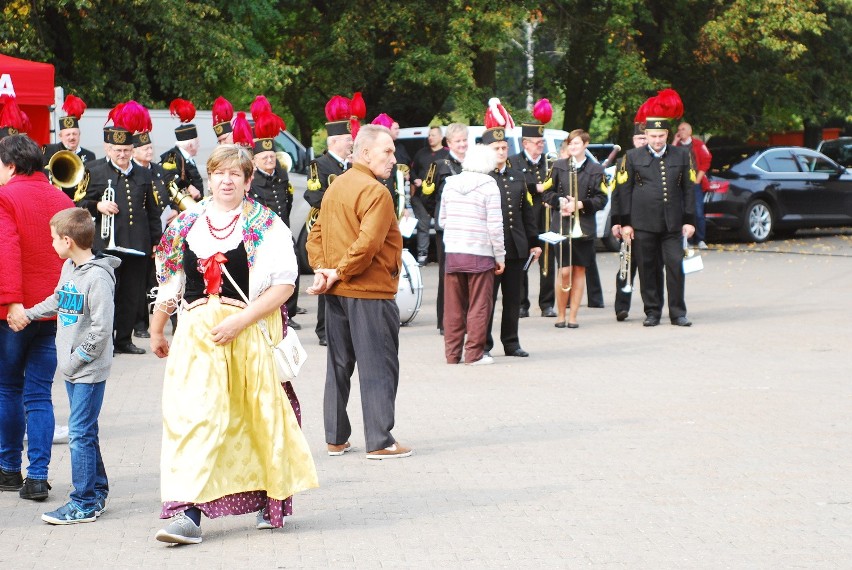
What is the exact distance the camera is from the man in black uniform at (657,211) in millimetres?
14391

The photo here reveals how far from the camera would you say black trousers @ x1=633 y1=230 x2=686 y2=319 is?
1451cm

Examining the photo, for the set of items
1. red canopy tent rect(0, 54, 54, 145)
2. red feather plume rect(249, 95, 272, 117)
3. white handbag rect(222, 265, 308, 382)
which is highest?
red canopy tent rect(0, 54, 54, 145)

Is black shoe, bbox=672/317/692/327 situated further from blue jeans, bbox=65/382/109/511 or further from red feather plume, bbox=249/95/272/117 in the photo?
Answer: blue jeans, bbox=65/382/109/511

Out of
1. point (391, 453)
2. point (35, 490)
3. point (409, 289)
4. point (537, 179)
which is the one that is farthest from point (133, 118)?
point (35, 490)

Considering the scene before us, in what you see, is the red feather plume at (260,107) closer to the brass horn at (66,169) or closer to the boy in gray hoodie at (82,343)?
the brass horn at (66,169)

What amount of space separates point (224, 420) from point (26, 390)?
1.58m

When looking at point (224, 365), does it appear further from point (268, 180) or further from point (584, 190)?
point (584, 190)

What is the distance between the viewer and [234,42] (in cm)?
2242

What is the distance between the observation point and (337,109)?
38.7 ft

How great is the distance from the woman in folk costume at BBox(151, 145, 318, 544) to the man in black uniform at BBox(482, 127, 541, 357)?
5914 mm

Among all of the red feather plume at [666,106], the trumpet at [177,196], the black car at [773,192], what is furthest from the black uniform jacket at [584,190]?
the black car at [773,192]

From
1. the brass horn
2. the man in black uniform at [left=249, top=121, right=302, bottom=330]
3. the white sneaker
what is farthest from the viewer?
the man in black uniform at [left=249, top=121, right=302, bottom=330]

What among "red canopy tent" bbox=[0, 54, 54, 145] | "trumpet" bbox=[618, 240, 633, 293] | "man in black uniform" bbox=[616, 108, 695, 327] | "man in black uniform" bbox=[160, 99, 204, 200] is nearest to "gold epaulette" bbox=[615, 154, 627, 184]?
"man in black uniform" bbox=[616, 108, 695, 327]

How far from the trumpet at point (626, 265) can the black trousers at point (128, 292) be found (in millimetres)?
Result: 4765
